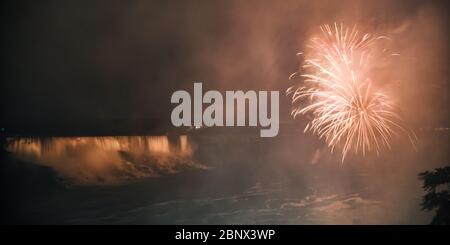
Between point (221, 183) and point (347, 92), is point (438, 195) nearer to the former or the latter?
point (347, 92)

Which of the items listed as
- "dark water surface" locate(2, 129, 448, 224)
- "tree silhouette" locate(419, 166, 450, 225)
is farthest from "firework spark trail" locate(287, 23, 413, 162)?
"tree silhouette" locate(419, 166, 450, 225)

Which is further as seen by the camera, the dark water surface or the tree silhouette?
the dark water surface

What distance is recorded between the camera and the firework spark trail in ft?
41.6

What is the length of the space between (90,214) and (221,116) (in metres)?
5.88

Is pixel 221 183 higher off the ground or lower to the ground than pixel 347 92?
lower

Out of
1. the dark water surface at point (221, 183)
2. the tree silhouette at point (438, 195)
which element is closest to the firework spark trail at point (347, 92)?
the dark water surface at point (221, 183)

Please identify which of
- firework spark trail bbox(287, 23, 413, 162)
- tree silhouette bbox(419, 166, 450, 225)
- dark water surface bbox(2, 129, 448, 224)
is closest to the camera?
tree silhouette bbox(419, 166, 450, 225)

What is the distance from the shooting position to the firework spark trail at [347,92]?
12.7 m

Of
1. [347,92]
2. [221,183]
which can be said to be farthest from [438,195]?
[221,183]

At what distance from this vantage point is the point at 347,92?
12.6 meters

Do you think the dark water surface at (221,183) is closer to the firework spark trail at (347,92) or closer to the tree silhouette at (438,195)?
the firework spark trail at (347,92)

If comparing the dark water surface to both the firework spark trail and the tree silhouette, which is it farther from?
the tree silhouette

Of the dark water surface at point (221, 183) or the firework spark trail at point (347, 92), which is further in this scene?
the dark water surface at point (221, 183)
